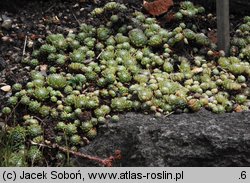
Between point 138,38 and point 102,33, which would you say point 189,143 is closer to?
point 138,38

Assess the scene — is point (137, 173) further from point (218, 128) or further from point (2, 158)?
point (2, 158)

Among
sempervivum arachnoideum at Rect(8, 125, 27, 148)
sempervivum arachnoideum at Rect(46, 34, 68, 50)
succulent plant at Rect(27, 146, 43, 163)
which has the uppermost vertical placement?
sempervivum arachnoideum at Rect(46, 34, 68, 50)

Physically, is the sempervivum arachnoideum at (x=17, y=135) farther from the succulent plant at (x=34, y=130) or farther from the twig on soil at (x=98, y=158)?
the twig on soil at (x=98, y=158)

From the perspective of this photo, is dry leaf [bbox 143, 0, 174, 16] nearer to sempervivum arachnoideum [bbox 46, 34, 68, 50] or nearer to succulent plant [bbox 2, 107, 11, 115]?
sempervivum arachnoideum [bbox 46, 34, 68, 50]

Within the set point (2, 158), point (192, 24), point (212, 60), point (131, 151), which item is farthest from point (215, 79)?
point (2, 158)

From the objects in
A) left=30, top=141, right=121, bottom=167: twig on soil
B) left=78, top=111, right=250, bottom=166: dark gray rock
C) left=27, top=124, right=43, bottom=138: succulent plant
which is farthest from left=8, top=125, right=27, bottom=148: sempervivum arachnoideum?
left=78, top=111, right=250, bottom=166: dark gray rock

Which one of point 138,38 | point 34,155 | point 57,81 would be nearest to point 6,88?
point 57,81
